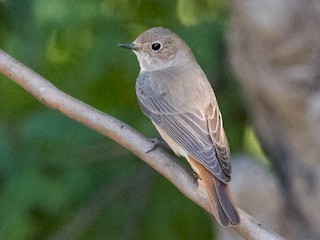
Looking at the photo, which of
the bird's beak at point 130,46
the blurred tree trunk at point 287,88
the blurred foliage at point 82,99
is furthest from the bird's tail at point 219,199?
the blurred foliage at point 82,99

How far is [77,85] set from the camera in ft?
19.4

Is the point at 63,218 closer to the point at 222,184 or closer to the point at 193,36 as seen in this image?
the point at 193,36

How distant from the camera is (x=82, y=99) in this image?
19.5 feet

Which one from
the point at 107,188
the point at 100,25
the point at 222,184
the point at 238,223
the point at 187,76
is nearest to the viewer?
the point at 238,223

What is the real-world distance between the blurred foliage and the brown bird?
1.15ft

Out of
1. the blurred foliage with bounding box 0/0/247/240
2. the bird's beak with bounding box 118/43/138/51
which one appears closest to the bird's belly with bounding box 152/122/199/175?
the bird's beak with bounding box 118/43/138/51

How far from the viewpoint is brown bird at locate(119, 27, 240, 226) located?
4.59 m

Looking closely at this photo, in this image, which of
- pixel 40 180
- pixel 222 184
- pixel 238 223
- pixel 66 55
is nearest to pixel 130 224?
pixel 40 180

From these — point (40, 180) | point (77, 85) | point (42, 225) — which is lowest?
point (42, 225)

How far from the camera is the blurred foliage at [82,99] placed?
18.8 feet

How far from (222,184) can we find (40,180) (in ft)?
5.31

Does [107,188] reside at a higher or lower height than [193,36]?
lower

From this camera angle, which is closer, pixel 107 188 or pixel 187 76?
pixel 187 76

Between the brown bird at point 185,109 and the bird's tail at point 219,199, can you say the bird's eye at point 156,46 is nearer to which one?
the brown bird at point 185,109
